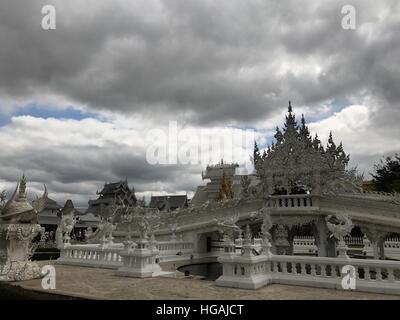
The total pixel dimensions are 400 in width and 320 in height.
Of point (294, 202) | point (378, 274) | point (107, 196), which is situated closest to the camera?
point (378, 274)

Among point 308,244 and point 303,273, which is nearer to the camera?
point 303,273

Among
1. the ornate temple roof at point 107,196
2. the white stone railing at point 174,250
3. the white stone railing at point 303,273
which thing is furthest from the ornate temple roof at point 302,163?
the ornate temple roof at point 107,196

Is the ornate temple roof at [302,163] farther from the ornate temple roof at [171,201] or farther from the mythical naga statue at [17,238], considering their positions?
the ornate temple roof at [171,201]

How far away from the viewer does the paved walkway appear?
9.65 metres

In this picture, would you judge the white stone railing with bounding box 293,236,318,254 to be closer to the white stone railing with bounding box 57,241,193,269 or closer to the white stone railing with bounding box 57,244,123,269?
the white stone railing with bounding box 57,241,193,269

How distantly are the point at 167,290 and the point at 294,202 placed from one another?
11.2m

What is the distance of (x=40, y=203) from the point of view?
1372cm

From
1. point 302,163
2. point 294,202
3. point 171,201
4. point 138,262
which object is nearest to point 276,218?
point 294,202

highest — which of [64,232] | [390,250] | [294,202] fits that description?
[294,202]

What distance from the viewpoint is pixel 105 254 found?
683 inches

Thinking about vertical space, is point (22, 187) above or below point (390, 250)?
above

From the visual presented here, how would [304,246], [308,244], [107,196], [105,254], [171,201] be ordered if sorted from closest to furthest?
[105,254] → [304,246] → [308,244] → [107,196] → [171,201]

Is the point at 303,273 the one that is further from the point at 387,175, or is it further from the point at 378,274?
the point at 387,175
